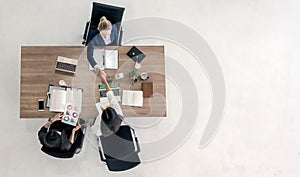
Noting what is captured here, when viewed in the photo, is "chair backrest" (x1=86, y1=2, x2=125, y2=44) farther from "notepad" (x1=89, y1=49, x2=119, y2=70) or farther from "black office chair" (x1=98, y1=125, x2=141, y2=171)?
"black office chair" (x1=98, y1=125, x2=141, y2=171)

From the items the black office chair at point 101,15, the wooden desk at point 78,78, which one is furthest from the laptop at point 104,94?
the black office chair at point 101,15

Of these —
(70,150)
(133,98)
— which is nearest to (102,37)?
(133,98)

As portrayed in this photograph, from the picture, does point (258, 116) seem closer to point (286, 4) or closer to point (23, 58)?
point (286, 4)

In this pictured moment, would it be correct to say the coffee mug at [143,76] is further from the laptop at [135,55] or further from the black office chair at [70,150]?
the black office chair at [70,150]

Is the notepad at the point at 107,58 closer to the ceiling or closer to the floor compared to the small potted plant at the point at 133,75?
closer to the ceiling

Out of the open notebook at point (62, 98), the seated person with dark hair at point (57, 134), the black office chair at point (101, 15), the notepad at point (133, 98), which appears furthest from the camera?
the black office chair at point (101, 15)

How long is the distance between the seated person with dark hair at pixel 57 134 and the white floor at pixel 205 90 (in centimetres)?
60

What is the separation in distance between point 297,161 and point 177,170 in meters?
1.49

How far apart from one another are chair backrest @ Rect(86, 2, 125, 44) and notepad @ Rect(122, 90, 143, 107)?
0.74 metres

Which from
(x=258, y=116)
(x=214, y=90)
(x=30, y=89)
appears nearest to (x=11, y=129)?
(x=30, y=89)

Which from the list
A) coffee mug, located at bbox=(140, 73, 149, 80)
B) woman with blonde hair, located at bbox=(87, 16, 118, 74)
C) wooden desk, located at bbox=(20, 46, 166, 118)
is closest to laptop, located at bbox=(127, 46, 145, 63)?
wooden desk, located at bbox=(20, 46, 166, 118)

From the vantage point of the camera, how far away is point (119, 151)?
139 inches

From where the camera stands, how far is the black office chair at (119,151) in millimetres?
3504

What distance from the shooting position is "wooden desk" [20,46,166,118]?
3408 mm
